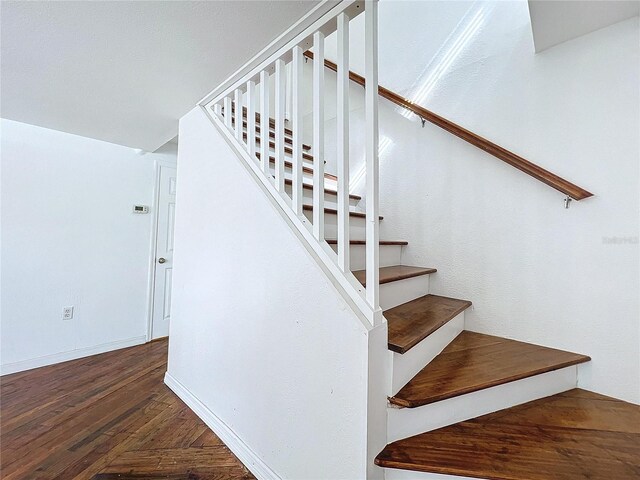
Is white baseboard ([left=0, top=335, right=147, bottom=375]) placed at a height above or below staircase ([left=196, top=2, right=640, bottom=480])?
below

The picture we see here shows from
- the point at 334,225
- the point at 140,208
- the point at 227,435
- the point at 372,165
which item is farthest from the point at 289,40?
the point at 140,208

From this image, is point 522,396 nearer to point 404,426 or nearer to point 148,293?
point 404,426

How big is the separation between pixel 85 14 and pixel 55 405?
218 cm

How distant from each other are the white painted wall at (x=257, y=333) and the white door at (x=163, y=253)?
1.26 m

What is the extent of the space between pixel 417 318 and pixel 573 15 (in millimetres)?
1552

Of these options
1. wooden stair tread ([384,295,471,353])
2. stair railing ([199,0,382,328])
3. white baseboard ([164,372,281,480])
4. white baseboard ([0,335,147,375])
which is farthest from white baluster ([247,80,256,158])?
white baseboard ([0,335,147,375])

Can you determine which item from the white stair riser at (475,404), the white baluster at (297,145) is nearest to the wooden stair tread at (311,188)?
the white baluster at (297,145)

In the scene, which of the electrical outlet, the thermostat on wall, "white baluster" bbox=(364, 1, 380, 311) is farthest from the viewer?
the thermostat on wall

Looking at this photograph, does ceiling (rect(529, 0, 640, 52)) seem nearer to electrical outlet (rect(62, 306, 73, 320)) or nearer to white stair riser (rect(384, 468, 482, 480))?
white stair riser (rect(384, 468, 482, 480))

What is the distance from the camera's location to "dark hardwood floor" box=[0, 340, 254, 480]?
1291 mm

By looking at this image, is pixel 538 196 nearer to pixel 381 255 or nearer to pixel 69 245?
pixel 381 255

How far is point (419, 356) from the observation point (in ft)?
3.77

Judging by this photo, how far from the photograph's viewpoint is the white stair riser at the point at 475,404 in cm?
99

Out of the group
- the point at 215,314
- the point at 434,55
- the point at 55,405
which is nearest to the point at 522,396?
the point at 215,314
